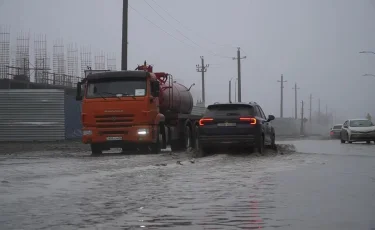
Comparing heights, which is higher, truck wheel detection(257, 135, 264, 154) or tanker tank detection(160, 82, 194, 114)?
tanker tank detection(160, 82, 194, 114)

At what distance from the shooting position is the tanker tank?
23.8 meters

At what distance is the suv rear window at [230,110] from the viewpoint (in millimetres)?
19344

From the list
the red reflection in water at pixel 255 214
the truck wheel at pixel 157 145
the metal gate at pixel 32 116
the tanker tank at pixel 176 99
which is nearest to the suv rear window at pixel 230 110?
the truck wheel at pixel 157 145

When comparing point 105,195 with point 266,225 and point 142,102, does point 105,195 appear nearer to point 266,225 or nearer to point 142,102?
point 266,225

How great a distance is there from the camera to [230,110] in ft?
63.9

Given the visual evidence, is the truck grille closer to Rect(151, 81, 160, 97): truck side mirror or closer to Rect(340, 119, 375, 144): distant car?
Rect(151, 81, 160, 97): truck side mirror

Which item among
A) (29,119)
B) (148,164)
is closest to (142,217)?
(148,164)

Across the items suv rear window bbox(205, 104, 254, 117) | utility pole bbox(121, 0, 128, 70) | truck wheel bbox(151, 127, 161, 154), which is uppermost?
utility pole bbox(121, 0, 128, 70)

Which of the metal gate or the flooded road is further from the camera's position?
the metal gate

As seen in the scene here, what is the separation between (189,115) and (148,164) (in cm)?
1089

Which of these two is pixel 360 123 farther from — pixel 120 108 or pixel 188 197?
pixel 188 197

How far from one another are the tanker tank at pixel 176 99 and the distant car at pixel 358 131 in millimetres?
→ 12348

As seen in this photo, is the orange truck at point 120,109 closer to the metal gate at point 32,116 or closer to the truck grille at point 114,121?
the truck grille at point 114,121

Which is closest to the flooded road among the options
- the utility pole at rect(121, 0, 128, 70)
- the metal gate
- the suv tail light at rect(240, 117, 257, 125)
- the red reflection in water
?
the red reflection in water
